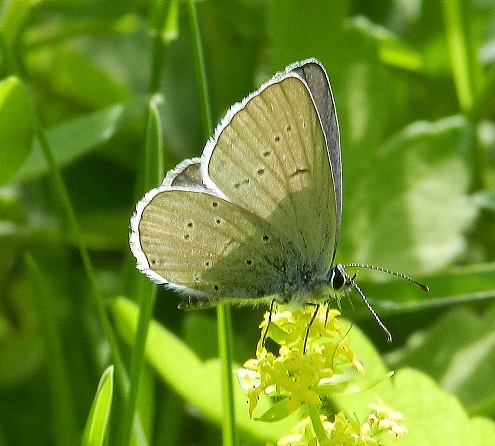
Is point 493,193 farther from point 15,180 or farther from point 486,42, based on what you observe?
point 15,180

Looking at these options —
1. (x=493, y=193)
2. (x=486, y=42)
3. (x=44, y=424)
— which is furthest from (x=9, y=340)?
(x=486, y=42)

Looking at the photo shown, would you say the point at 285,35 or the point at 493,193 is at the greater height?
the point at 285,35

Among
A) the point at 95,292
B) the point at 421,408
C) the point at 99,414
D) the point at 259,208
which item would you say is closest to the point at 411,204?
the point at 259,208

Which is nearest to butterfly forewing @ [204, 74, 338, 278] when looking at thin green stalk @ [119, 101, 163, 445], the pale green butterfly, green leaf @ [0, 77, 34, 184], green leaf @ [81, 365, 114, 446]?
the pale green butterfly

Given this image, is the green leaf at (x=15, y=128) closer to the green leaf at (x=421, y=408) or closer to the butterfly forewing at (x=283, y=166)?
the butterfly forewing at (x=283, y=166)

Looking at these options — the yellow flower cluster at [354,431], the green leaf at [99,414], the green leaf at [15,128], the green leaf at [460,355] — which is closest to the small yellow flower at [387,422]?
the yellow flower cluster at [354,431]

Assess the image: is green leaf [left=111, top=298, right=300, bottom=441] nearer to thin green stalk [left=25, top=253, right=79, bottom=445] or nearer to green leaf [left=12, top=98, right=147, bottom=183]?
thin green stalk [left=25, top=253, right=79, bottom=445]

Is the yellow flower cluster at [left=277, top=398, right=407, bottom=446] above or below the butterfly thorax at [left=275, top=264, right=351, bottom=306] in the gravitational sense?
below
